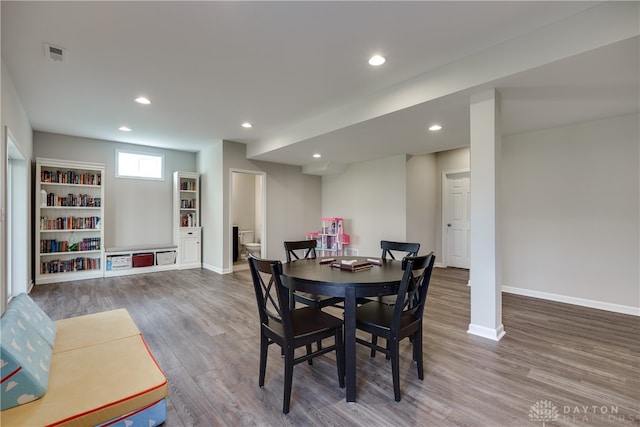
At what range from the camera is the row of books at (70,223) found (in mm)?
4988

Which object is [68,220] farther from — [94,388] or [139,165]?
[94,388]

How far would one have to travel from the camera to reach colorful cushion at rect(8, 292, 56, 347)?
1.77 m

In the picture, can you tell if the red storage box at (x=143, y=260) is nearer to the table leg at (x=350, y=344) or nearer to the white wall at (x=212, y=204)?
the white wall at (x=212, y=204)

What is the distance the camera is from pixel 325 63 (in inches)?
110

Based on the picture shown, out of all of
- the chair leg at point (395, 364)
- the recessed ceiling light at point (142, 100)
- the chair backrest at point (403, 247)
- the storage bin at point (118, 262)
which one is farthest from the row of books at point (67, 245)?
the chair leg at point (395, 364)

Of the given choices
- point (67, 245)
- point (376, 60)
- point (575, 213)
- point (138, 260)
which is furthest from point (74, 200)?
point (575, 213)

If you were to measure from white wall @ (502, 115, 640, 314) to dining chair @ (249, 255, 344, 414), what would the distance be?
11.7 feet

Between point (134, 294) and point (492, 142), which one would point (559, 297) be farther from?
point (134, 294)

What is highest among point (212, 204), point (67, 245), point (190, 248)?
point (212, 204)

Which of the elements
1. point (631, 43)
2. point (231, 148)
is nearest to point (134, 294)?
point (231, 148)

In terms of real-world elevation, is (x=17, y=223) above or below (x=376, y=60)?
below

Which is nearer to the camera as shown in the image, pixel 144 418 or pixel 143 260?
pixel 144 418

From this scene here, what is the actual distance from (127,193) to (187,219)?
1.21 m

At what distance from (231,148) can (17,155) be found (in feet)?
9.87
